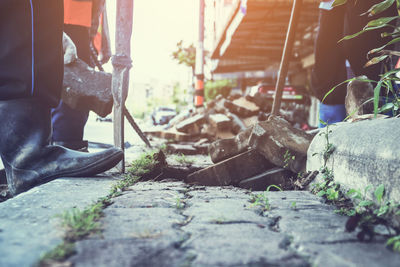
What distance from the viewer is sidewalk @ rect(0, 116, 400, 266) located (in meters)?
0.85

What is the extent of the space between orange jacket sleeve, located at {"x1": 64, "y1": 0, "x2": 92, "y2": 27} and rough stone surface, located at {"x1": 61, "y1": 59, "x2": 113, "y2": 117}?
0.53 m

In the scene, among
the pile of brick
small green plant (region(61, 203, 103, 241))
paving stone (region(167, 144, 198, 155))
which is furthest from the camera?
paving stone (region(167, 144, 198, 155))

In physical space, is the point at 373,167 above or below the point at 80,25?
below

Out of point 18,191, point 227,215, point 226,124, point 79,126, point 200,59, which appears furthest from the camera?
point 200,59

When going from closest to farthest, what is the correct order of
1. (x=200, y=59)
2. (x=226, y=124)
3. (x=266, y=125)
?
(x=266, y=125), (x=226, y=124), (x=200, y=59)

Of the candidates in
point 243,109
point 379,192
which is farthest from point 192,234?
point 243,109

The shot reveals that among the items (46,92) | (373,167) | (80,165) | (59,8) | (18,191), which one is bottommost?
(18,191)

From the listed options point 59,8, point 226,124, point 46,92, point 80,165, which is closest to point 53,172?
point 80,165

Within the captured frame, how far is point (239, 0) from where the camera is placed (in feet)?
20.1

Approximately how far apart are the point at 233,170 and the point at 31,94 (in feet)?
4.35

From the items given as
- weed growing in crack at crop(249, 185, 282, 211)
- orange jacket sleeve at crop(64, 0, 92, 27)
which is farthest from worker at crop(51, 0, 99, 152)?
weed growing in crack at crop(249, 185, 282, 211)

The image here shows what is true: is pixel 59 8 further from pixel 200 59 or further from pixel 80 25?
pixel 200 59

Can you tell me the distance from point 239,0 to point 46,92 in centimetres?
500

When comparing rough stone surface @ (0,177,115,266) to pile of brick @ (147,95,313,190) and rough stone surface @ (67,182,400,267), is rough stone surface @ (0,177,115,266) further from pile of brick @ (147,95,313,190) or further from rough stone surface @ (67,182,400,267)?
pile of brick @ (147,95,313,190)
